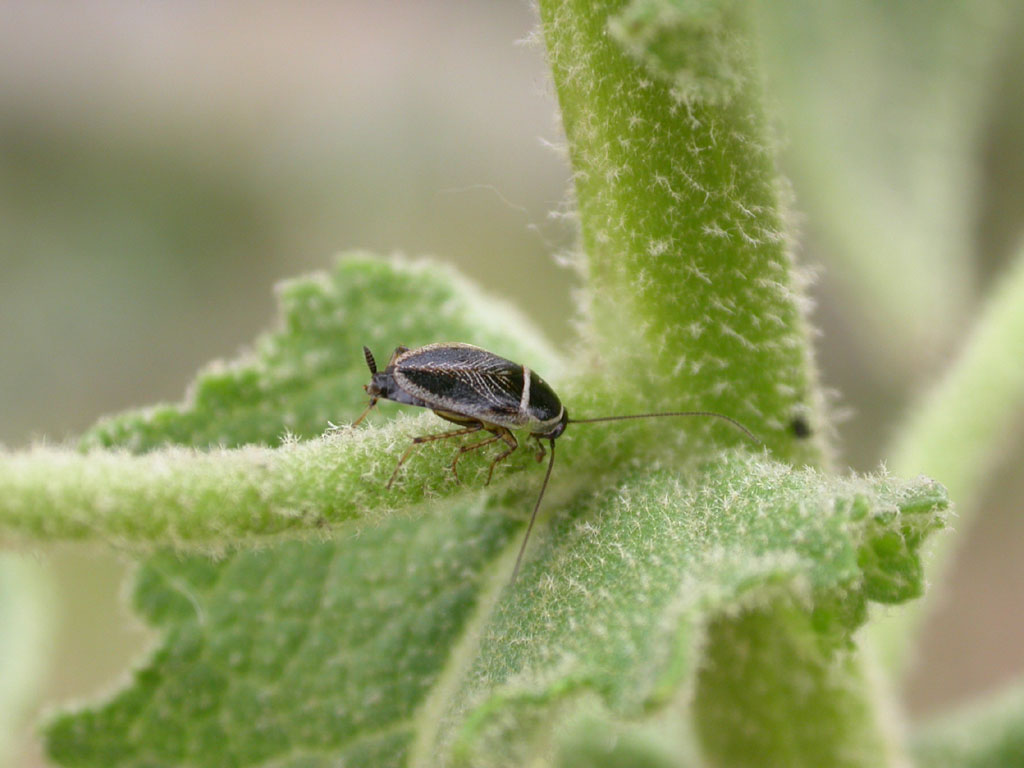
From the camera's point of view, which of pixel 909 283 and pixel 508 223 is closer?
pixel 909 283

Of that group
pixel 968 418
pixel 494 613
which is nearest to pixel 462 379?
pixel 494 613

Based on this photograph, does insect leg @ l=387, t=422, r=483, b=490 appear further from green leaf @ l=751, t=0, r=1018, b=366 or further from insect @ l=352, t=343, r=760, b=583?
green leaf @ l=751, t=0, r=1018, b=366

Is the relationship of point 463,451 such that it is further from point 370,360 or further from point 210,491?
point 370,360

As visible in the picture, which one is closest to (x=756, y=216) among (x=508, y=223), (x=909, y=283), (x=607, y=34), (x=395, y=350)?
(x=607, y=34)

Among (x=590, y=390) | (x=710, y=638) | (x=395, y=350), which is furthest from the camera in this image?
(x=395, y=350)

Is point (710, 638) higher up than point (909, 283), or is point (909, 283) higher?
point (909, 283)

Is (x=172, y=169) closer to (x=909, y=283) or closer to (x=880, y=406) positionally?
(x=880, y=406)

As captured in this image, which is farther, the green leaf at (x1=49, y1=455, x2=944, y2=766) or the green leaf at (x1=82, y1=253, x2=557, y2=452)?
the green leaf at (x1=82, y1=253, x2=557, y2=452)

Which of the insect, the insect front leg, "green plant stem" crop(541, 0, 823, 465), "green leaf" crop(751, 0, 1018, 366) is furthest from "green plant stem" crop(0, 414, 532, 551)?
"green leaf" crop(751, 0, 1018, 366)
